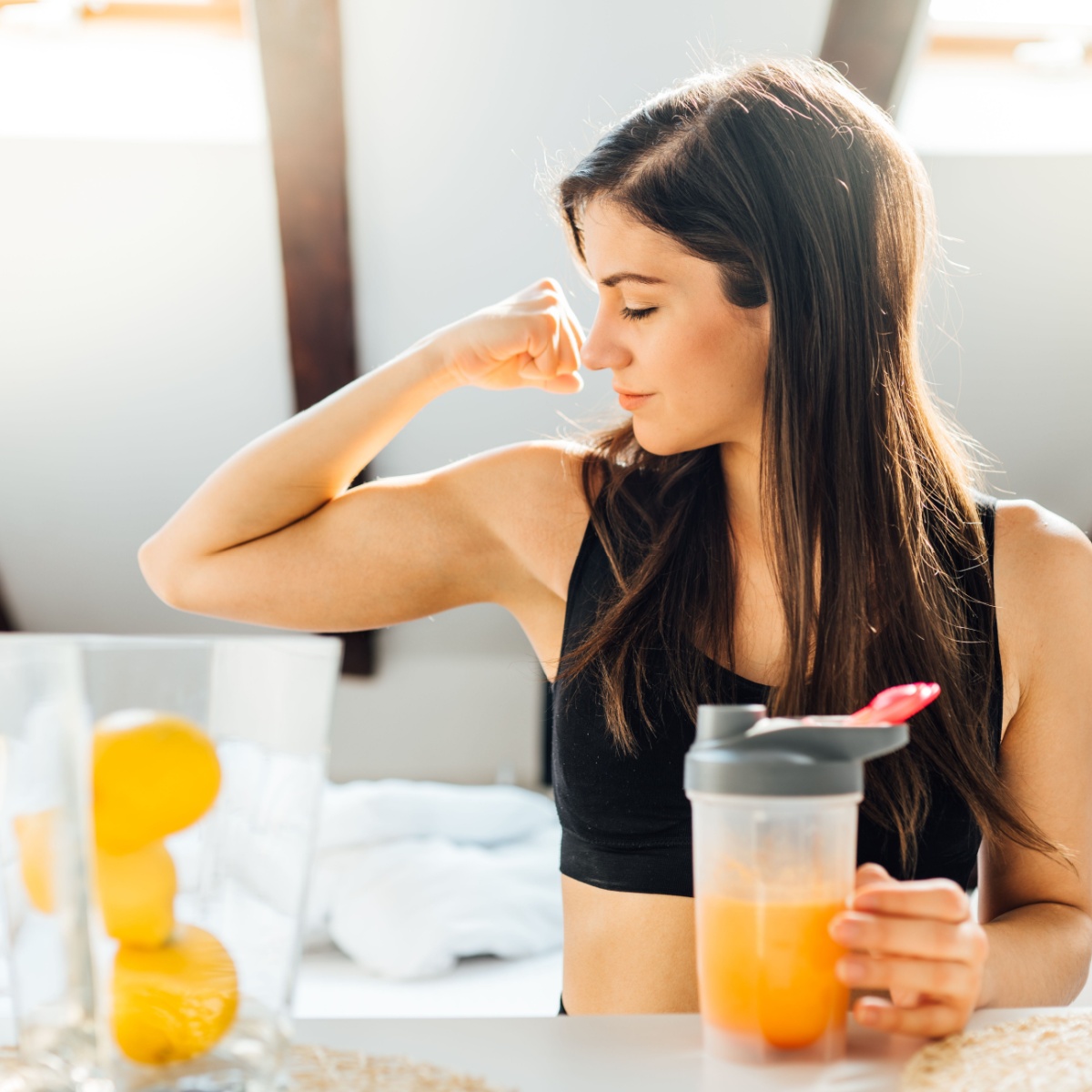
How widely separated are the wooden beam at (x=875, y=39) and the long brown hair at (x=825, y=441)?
1785 mm

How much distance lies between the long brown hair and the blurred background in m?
1.52

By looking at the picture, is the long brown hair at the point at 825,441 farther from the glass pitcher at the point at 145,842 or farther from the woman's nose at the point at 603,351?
the glass pitcher at the point at 145,842

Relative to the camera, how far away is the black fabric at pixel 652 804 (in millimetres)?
985

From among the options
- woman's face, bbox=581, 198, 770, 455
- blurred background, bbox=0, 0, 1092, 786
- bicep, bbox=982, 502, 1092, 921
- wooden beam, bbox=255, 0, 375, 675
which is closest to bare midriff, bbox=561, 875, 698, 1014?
bicep, bbox=982, 502, 1092, 921

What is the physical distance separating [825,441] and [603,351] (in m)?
0.21

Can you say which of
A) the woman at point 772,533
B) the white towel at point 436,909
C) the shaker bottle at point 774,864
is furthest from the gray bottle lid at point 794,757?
the white towel at point 436,909

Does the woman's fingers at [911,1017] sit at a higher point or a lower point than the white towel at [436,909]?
higher

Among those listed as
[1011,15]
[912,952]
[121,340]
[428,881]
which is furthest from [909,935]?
[121,340]

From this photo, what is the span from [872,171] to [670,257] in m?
0.19

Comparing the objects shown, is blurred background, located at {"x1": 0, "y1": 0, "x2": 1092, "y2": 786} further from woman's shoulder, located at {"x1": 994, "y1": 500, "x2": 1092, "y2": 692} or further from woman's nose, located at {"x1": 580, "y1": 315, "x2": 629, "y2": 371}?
woman's nose, located at {"x1": 580, "y1": 315, "x2": 629, "y2": 371}

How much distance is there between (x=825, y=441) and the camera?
1014mm

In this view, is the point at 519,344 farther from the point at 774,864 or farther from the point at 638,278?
the point at 774,864

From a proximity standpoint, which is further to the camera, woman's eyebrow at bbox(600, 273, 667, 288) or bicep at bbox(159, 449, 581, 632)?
bicep at bbox(159, 449, 581, 632)

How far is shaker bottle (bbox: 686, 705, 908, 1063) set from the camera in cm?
50
